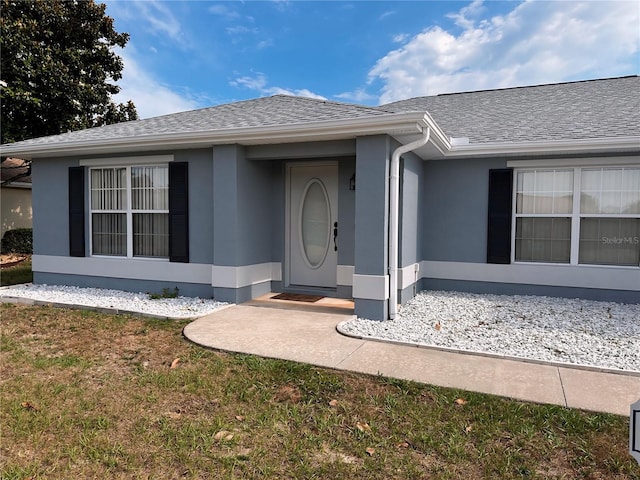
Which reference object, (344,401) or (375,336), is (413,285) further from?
(344,401)

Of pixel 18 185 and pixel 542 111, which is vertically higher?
pixel 542 111

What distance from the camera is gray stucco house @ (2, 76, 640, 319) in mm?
6328

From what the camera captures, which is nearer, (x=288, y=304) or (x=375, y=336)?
(x=375, y=336)

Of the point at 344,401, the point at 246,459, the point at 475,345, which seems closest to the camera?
the point at 246,459

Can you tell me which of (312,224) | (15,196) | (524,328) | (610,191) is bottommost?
(524,328)

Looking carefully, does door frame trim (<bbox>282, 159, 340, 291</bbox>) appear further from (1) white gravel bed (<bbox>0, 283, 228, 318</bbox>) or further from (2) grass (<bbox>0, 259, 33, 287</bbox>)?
(2) grass (<bbox>0, 259, 33, 287</bbox>)

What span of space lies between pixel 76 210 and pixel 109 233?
0.77 metres

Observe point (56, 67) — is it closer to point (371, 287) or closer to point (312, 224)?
point (312, 224)

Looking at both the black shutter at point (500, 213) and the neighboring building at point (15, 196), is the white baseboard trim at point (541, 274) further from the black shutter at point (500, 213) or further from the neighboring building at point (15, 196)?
the neighboring building at point (15, 196)

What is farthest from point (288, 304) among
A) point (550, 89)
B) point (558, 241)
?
point (550, 89)

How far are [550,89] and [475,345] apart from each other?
787cm

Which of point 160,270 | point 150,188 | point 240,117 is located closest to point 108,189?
point 150,188

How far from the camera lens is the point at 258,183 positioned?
7.03m

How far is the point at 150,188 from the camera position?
24.2 ft
